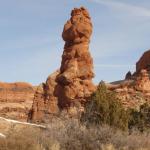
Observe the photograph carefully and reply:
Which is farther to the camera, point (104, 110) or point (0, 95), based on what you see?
point (0, 95)

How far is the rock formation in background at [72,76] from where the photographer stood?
53.0 m

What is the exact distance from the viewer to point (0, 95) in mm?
116562

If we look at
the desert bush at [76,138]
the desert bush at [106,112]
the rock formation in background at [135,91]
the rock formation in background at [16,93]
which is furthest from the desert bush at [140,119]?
the rock formation in background at [16,93]

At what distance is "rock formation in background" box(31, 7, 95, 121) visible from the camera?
53031 mm

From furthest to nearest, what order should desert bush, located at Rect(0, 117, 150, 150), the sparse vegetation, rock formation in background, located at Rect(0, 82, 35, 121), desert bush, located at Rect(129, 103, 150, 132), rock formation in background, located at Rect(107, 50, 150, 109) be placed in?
rock formation in background, located at Rect(0, 82, 35, 121) < rock formation in background, located at Rect(107, 50, 150, 109) < desert bush, located at Rect(129, 103, 150, 132) < desert bush, located at Rect(0, 117, 150, 150) < the sparse vegetation

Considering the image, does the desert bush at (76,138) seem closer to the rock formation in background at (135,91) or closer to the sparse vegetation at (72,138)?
the sparse vegetation at (72,138)

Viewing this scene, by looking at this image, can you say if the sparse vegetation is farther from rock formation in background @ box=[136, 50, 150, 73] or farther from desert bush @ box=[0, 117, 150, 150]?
rock formation in background @ box=[136, 50, 150, 73]

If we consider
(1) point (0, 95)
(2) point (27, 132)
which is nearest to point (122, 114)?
(2) point (27, 132)

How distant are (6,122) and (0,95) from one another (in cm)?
→ 9246

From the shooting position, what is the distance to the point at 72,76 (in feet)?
174

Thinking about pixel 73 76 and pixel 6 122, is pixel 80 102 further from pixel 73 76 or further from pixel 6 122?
pixel 6 122

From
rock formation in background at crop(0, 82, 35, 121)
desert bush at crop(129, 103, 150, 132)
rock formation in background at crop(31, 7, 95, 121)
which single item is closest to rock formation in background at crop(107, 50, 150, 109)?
rock formation in background at crop(31, 7, 95, 121)

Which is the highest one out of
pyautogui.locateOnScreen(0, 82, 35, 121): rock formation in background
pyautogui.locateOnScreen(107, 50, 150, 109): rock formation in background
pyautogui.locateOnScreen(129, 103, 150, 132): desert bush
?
pyautogui.locateOnScreen(0, 82, 35, 121): rock formation in background

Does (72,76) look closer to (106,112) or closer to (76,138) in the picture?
(106,112)
